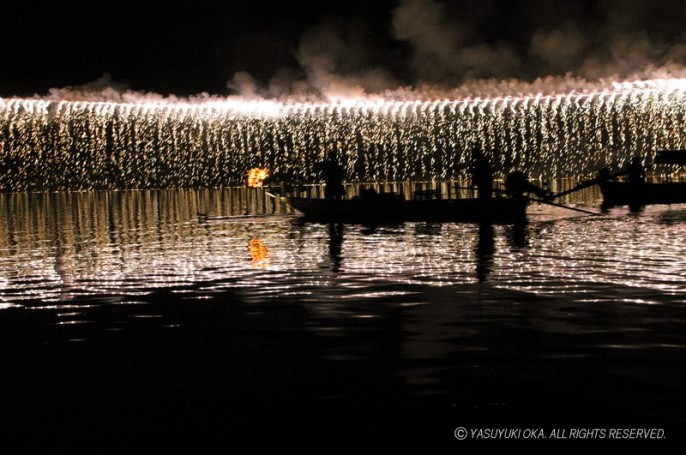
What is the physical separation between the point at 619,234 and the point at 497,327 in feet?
53.0

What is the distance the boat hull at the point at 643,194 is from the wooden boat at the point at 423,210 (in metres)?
11.3

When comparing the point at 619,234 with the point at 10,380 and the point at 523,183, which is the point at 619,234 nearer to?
the point at 523,183

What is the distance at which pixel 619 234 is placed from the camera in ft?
91.8

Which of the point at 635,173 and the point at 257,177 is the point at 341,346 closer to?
the point at 635,173

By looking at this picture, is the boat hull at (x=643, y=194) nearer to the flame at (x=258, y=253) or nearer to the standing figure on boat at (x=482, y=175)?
the standing figure on boat at (x=482, y=175)

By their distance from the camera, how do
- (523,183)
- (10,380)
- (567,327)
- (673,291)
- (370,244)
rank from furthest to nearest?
(523,183), (370,244), (673,291), (567,327), (10,380)

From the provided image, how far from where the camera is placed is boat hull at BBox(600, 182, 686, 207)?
46.3 metres

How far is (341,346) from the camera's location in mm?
12195

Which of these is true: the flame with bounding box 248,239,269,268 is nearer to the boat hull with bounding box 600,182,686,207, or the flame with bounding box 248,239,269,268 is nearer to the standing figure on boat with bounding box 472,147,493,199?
the standing figure on boat with bounding box 472,147,493,199

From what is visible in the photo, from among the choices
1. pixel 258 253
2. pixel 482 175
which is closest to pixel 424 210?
pixel 482 175

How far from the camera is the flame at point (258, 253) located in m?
22.7

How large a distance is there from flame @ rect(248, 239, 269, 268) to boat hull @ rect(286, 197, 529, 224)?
9.01 m

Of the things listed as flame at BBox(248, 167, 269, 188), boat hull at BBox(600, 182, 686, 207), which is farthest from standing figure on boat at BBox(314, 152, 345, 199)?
boat hull at BBox(600, 182, 686, 207)

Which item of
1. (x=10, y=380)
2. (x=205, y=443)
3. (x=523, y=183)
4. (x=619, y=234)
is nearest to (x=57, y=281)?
(x=10, y=380)
